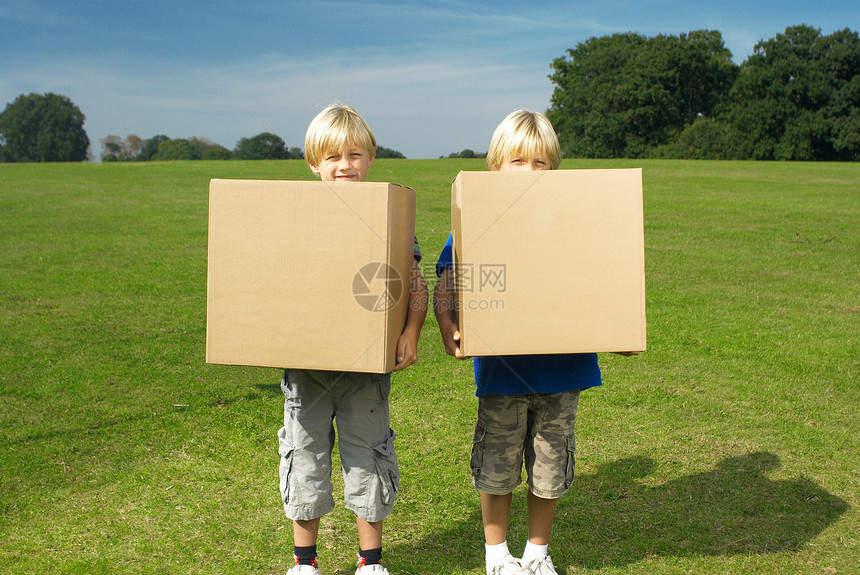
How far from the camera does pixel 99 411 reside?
3.65 m

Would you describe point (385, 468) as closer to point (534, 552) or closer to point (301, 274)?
point (534, 552)

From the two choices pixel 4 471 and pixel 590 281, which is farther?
pixel 4 471

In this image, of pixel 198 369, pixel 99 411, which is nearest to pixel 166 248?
pixel 198 369

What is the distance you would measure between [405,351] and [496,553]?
2.70ft

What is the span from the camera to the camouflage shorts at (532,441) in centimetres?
221

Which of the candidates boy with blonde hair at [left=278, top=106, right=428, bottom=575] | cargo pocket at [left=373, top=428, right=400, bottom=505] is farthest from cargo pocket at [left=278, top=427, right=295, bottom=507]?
cargo pocket at [left=373, top=428, right=400, bottom=505]

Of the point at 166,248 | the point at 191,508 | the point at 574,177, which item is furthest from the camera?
the point at 166,248

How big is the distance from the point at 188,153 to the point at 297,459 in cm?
3384

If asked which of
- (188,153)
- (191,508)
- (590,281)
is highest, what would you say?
(188,153)

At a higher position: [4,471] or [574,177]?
[574,177]

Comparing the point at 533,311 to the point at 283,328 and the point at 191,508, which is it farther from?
the point at 191,508

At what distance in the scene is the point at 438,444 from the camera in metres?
3.29

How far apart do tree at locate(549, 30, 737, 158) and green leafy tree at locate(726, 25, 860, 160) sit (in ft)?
28.0

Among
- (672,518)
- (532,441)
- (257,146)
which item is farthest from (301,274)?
(672,518)
